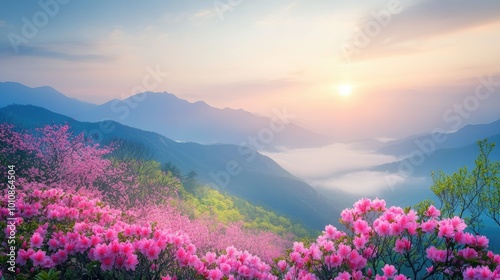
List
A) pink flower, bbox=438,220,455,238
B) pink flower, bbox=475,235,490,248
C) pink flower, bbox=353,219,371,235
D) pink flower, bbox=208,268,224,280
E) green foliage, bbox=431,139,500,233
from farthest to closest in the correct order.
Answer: green foliage, bbox=431,139,500,233 → pink flower, bbox=353,219,371,235 → pink flower, bbox=208,268,224,280 → pink flower, bbox=475,235,490,248 → pink flower, bbox=438,220,455,238

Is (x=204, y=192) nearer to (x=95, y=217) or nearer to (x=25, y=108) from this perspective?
(x=95, y=217)

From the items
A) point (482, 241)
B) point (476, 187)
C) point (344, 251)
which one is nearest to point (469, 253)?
→ point (482, 241)

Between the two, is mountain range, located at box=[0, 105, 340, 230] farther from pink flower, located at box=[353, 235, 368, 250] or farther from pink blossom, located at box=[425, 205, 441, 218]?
pink blossom, located at box=[425, 205, 441, 218]

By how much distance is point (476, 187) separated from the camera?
1728cm

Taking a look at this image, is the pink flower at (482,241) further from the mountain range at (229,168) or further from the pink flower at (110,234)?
the mountain range at (229,168)

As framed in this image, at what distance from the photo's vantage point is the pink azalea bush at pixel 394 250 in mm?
4773

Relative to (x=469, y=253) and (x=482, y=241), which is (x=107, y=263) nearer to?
(x=469, y=253)

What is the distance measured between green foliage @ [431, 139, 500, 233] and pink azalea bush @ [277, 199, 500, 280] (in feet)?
41.5

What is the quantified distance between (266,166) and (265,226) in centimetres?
12465

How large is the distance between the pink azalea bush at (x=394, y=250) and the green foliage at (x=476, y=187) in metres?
12.7

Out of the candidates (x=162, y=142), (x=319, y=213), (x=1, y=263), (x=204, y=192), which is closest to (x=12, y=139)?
(x=1, y=263)

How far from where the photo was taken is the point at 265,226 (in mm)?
45406

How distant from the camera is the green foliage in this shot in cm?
1658

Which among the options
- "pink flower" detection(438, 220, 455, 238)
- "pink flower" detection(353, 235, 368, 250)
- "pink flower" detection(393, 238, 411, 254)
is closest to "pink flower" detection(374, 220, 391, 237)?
"pink flower" detection(393, 238, 411, 254)
